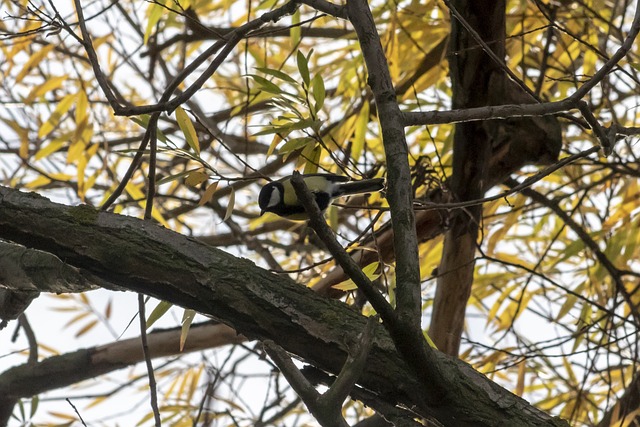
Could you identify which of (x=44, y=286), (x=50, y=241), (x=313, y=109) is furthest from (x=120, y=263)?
(x=313, y=109)

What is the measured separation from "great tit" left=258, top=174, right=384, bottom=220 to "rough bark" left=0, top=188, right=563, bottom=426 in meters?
0.36

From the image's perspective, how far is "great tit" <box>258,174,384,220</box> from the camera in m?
1.47

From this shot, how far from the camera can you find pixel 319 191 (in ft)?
4.89

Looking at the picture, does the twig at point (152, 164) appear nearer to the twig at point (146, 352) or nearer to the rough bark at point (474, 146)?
the twig at point (146, 352)

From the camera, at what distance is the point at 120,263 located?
43.8 inches

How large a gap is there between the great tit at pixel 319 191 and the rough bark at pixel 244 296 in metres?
0.36

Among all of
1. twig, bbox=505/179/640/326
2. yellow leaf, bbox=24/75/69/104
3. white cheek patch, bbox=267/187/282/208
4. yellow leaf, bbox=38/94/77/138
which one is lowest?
white cheek patch, bbox=267/187/282/208

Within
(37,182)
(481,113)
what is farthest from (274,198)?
(37,182)

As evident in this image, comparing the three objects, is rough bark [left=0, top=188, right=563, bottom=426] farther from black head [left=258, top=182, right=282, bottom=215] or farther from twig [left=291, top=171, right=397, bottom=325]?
black head [left=258, top=182, right=282, bottom=215]

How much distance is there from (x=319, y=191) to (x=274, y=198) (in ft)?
0.34

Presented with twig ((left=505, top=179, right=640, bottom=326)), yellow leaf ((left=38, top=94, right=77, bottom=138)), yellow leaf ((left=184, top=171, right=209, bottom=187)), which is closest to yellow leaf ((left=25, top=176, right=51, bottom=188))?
yellow leaf ((left=38, top=94, right=77, bottom=138))

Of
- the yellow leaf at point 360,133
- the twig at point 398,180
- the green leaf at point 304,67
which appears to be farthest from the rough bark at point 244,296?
the yellow leaf at point 360,133

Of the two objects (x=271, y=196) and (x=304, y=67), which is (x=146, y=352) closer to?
(x=271, y=196)

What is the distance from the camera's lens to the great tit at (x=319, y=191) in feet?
4.83
